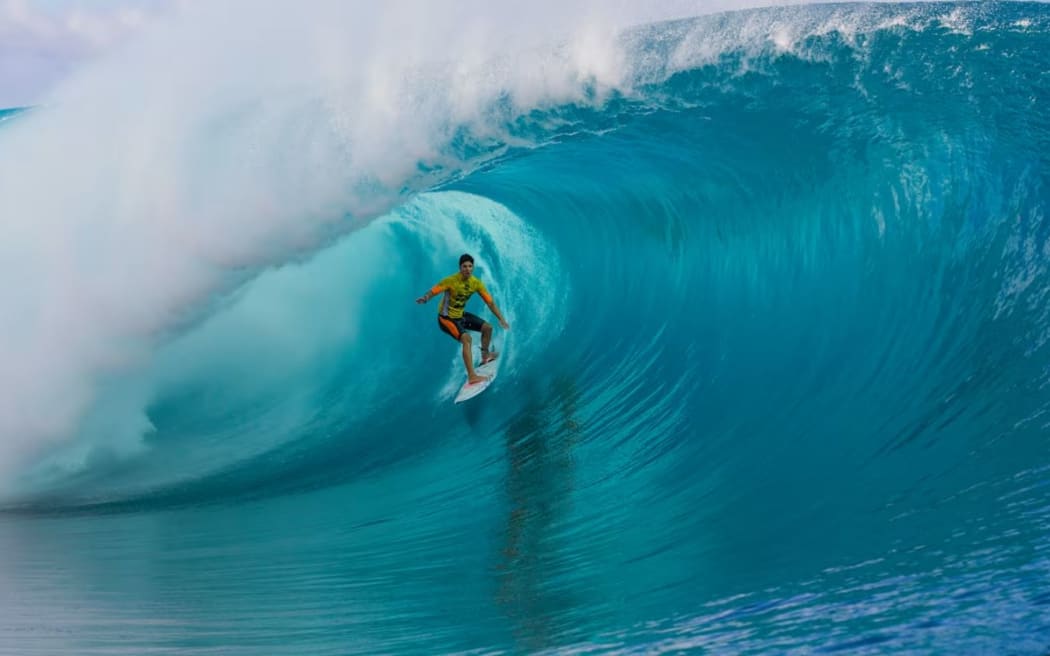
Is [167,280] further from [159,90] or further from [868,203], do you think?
[868,203]

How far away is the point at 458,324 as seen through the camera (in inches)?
345

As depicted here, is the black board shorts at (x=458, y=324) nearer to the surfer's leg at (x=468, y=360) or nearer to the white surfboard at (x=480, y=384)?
the surfer's leg at (x=468, y=360)

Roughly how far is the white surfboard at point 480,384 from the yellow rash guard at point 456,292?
26.0 inches

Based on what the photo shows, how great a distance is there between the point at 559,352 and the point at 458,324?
107cm

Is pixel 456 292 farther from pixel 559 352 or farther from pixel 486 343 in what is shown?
pixel 559 352

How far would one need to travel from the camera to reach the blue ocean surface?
181 inches

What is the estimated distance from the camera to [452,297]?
8.62 meters

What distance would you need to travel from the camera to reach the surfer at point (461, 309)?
8391mm

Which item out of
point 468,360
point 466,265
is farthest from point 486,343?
point 466,265

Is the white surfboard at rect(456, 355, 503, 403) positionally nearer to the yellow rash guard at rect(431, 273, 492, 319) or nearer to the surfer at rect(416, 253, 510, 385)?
the surfer at rect(416, 253, 510, 385)

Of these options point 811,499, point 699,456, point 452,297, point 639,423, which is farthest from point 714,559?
point 452,297

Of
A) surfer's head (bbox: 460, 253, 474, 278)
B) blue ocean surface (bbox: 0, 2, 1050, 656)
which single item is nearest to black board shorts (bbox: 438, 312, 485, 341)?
surfer's head (bbox: 460, 253, 474, 278)

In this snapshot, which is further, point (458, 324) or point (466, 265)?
point (458, 324)

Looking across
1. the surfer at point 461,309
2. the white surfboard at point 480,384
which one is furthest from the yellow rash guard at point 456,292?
the white surfboard at point 480,384
